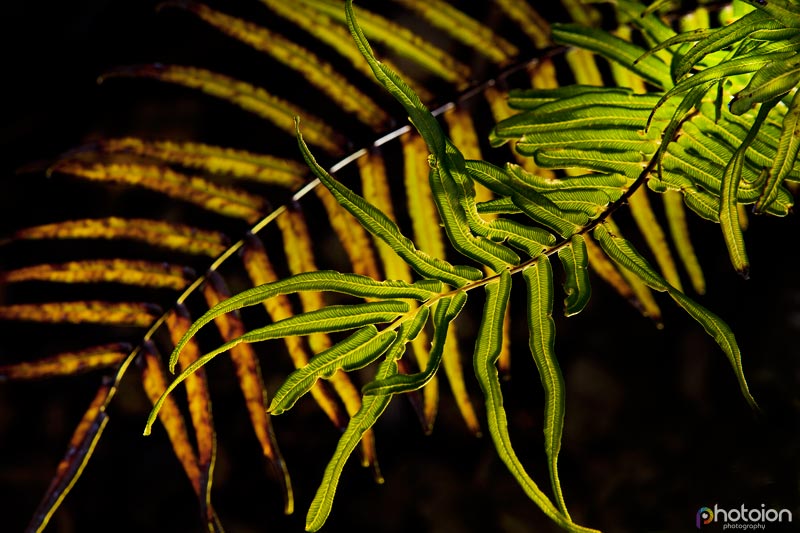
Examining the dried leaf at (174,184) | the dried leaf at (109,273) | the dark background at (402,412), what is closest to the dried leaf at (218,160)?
the dried leaf at (174,184)

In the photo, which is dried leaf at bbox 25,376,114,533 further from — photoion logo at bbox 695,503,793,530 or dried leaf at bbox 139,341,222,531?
photoion logo at bbox 695,503,793,530

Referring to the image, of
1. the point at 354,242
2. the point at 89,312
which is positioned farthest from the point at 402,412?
the point at 89,312

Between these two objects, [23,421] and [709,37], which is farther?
[23,421]

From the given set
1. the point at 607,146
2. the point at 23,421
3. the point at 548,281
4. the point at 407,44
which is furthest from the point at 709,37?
the point at 23,421

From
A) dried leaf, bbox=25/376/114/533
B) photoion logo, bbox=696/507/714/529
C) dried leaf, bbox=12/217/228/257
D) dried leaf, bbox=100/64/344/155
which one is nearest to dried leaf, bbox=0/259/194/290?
dried leaf, bbox=12/217/228/257

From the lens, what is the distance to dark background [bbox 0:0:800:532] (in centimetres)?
145

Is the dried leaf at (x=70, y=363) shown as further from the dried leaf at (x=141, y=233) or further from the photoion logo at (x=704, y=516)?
the photoion logo at (x=704, y=516)

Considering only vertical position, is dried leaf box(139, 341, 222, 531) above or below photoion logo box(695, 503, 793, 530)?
above

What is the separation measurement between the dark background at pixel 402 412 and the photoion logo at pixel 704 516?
0.02 meters

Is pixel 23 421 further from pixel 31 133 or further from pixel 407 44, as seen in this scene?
pixel 407 44

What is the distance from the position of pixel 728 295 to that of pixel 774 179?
967 mm

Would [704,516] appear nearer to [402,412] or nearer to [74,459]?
[402,412]

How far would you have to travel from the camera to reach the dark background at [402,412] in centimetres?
145

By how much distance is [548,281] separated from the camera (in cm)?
67
